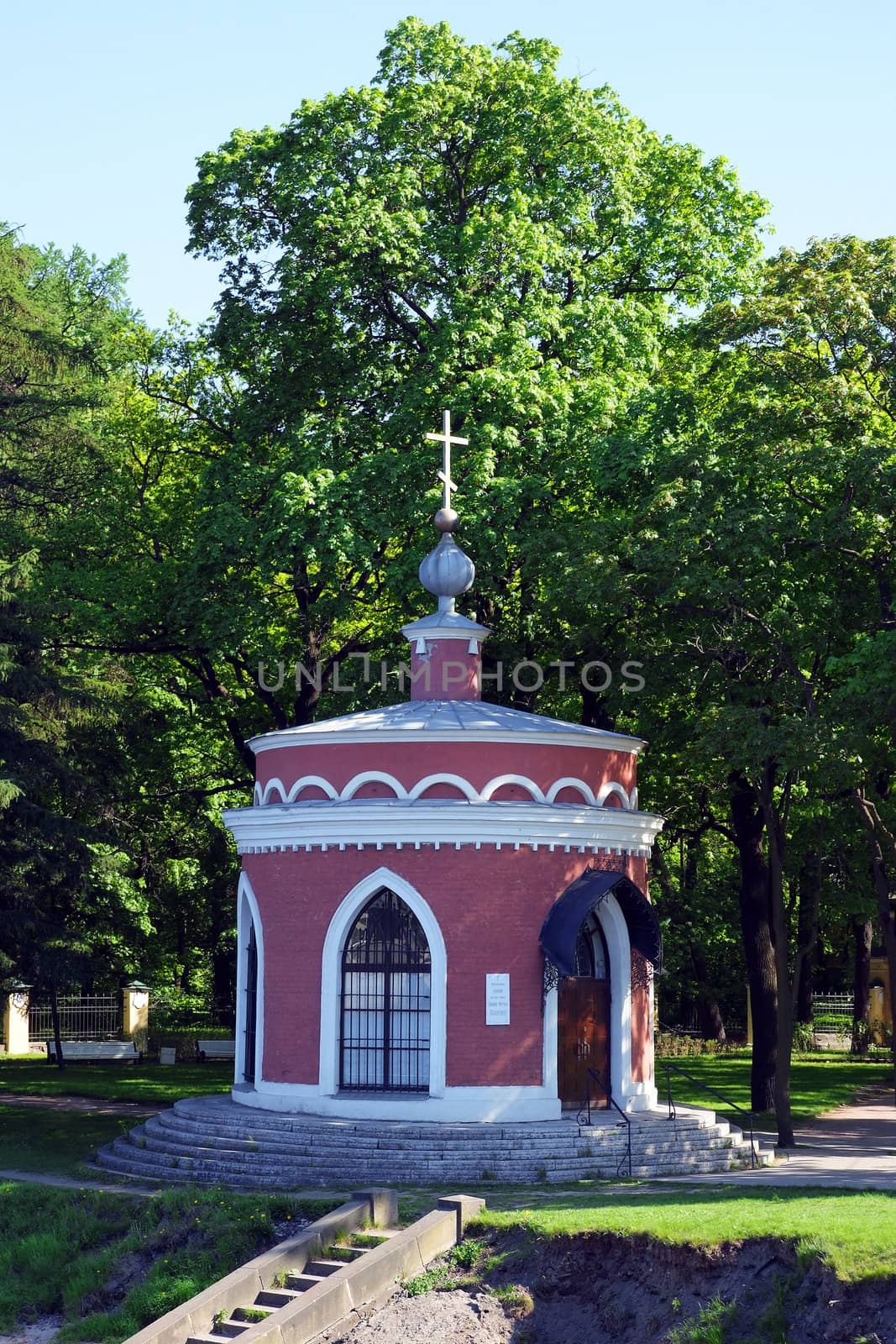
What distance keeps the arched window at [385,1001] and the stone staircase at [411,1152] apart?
0.84 m

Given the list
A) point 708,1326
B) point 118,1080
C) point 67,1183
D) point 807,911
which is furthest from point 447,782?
point 807,911

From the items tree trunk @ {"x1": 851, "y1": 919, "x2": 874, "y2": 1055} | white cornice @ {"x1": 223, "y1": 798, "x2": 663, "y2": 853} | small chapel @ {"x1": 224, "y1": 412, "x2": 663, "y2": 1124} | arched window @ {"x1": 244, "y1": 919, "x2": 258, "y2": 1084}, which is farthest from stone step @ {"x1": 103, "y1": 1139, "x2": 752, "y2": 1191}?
tree trunk @ {"x1": 851, "y1": 919, "x2": 874, "y2": 1055}

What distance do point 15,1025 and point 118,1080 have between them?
717 centimetres

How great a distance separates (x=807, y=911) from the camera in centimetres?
3488

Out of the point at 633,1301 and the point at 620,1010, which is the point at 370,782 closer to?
the point at 620,1010

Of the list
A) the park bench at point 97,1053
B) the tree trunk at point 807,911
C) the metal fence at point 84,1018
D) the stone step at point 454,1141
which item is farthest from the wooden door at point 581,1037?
the metal fence at point 84,1018

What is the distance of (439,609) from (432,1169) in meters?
8.68

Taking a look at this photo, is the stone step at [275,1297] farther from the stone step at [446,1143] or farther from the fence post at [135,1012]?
the fence post at [135,1012]

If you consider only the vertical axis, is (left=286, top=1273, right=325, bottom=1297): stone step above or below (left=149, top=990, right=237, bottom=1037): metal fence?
below

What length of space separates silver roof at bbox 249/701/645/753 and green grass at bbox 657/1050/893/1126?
246 inches

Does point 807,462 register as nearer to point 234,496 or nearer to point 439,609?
point 439,609

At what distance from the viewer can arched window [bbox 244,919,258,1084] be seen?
921 inches

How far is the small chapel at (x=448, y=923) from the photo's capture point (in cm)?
2081

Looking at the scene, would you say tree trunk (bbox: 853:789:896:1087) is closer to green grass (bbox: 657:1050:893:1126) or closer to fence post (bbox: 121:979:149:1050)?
green grass (bbox: 657:1050:893:1126)
